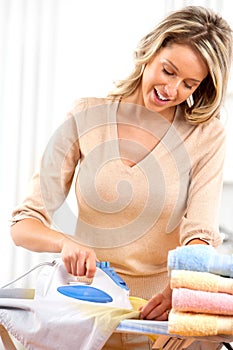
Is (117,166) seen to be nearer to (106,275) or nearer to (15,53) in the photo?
(106,275)

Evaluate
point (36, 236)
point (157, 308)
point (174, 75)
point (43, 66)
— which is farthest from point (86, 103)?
point (43, 66)

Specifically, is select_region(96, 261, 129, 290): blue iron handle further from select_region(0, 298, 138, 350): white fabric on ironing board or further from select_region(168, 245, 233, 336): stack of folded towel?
select_region(168, 245, 233, 336): stack of folded towel

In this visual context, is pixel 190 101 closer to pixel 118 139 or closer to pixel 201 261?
pixel 118 139

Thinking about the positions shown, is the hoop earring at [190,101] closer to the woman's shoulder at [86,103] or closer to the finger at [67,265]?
the woman's shoulder at [86,103]

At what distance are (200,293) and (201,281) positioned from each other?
19 millimetres

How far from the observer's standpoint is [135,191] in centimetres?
171

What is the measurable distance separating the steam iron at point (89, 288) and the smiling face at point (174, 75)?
44cm

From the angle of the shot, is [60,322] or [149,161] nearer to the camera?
[60,322]

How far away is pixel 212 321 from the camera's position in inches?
44.7

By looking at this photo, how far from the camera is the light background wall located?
293cm

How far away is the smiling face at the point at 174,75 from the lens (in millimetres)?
1667

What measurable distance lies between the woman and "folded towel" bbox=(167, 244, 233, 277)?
413mm

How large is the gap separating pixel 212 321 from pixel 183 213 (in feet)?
2.03

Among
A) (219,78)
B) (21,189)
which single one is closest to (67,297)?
(219,78)
